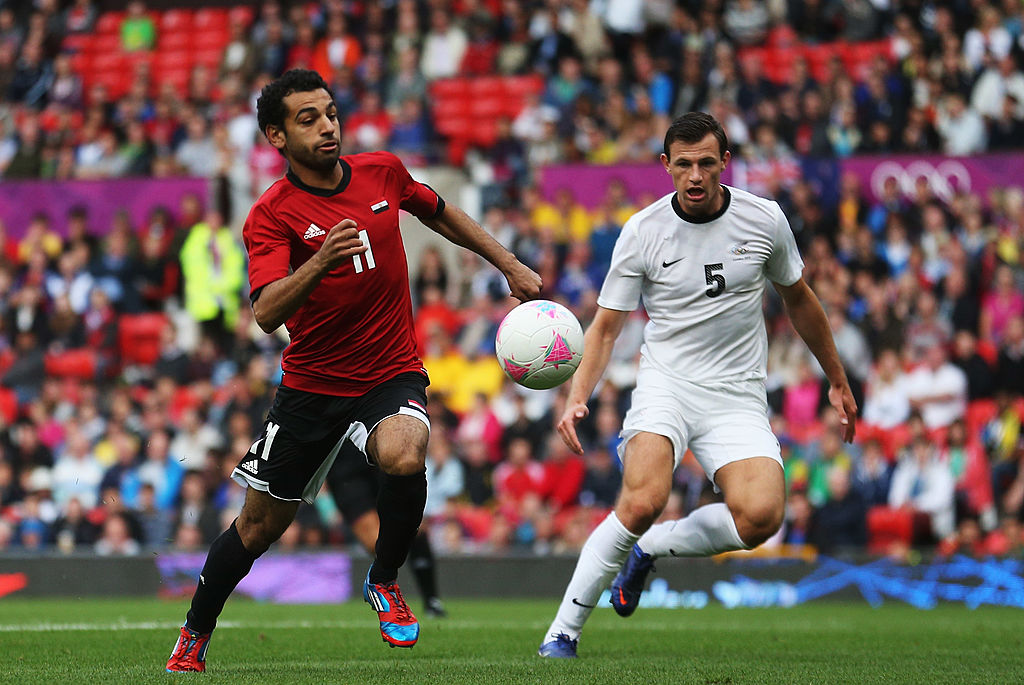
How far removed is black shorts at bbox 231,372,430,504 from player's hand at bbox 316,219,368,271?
33.3 inches

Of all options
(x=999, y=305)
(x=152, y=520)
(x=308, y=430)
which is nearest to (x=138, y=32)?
(x=152, y=520)

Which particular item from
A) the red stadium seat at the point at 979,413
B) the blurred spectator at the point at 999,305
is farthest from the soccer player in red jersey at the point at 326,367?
the blurred spectator at the point at 999,305

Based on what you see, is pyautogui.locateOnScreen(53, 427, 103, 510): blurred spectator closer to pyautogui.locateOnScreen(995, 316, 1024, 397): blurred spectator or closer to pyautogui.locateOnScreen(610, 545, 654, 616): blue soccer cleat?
pyautogui.locateOnScreen(995, 316, 1024, 397): blurred spectator

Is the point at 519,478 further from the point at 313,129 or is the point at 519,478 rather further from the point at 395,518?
the point at 313,129

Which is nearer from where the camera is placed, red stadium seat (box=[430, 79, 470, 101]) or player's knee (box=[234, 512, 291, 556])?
player's knee (box=[234, 512, 291, 556])

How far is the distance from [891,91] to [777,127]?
131cm

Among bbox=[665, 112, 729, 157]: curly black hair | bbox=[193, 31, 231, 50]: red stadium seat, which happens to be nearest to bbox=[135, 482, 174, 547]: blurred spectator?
bbox=[665, 112, 729, 157]: curly black hair

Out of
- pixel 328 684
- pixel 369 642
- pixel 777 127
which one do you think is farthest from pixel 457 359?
pixel 328 684

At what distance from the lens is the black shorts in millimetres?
6703

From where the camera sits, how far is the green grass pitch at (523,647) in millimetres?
6535

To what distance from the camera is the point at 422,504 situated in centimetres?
663

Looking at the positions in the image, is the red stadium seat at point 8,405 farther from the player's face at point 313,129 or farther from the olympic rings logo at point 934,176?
the player's face at point 313,129

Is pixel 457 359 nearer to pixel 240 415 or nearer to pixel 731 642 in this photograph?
pixel 240 415

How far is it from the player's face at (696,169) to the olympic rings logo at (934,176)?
8856mm
